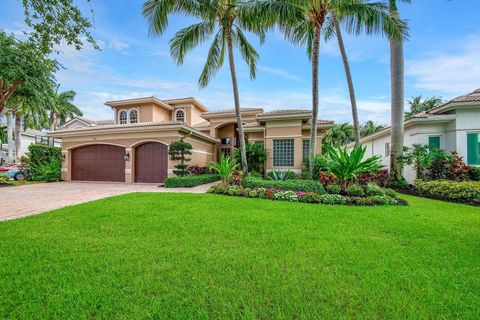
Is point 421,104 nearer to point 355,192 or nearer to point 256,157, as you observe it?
point 256,157

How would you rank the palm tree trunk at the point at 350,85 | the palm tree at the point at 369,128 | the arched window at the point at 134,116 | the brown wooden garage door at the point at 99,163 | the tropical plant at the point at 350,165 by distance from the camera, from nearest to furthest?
the tropical plant at the point at 350,165 < the palm tree trunk at the point at 350,85 < the brown wooden garage door at the point at 99,163 < the arched window at the point at 134,116 < the palm tree at the point at 369,128

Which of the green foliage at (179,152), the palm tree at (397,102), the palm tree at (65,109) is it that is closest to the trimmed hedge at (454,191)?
the palm tree at (397,102)

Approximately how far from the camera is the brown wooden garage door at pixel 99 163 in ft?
50.6

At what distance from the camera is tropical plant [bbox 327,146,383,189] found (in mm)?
9242

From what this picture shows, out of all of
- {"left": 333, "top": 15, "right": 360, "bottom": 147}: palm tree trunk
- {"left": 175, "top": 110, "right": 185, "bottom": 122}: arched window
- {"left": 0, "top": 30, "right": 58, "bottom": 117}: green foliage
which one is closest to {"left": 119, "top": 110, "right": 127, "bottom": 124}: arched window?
{"left": 175, "top": 110, "right": 185, "bottom": 122}: arched window

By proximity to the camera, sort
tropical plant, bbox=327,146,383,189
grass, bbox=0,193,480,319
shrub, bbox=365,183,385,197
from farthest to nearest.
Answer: tropical plant, bbox=327,146,383,189
shrub, bbox=365,183,385,197
grass, bbox=0,193,480,319

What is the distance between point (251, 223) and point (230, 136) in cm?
1598

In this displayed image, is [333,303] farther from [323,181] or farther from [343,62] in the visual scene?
[343,62]

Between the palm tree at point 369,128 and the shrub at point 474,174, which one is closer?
the shrub at point 474,174

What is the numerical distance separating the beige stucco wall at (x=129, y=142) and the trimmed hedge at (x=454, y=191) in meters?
13.2

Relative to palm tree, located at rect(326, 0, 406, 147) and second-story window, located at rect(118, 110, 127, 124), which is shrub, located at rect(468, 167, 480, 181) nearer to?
palm tree, located at rect(326, 0, 406, 147)

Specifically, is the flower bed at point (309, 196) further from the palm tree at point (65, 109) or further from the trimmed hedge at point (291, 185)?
the palm tree at point (65, 109)

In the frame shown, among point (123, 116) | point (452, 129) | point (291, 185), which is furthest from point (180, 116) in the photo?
point (452, 129)

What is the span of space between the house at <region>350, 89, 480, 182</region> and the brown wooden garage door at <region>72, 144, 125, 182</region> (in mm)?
18608
